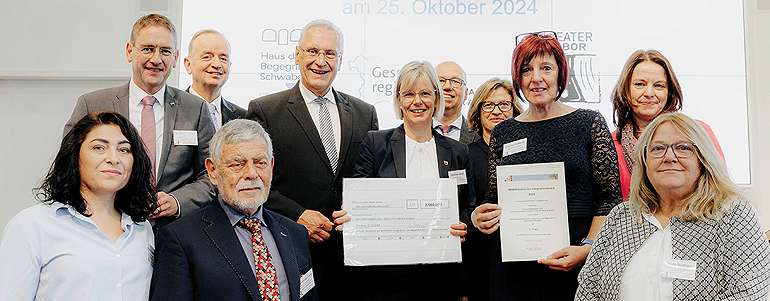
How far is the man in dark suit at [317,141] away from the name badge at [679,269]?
1.68 metres

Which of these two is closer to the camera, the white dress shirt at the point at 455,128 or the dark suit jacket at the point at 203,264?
the dark suit jacket at the point at 203,264

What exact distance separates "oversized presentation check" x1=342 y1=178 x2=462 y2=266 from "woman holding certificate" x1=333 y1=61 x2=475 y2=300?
108 millimetres

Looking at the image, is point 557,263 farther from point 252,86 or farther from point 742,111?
point 742,111

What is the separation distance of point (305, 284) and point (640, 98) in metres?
2.25

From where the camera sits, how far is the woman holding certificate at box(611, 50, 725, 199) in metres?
3.09

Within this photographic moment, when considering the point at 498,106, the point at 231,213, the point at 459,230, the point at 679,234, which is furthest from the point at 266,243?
the point at 498,106

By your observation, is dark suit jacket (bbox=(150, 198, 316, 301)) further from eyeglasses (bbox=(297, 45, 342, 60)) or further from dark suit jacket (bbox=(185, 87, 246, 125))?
dark suit jacket (bbox=(185, 87, 246, 125))

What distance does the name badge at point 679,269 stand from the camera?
197cm

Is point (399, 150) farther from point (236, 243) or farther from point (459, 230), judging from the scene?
point (236, 243)

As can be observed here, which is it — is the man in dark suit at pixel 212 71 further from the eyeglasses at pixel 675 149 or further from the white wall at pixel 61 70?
the eyeglasses at pixel 675 149

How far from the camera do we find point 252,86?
5.15 meters

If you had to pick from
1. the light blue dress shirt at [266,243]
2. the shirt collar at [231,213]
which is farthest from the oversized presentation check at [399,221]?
the shirt collar at [231,213]

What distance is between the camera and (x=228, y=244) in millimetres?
2166

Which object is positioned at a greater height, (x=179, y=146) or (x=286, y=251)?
(x=179, y=146)
